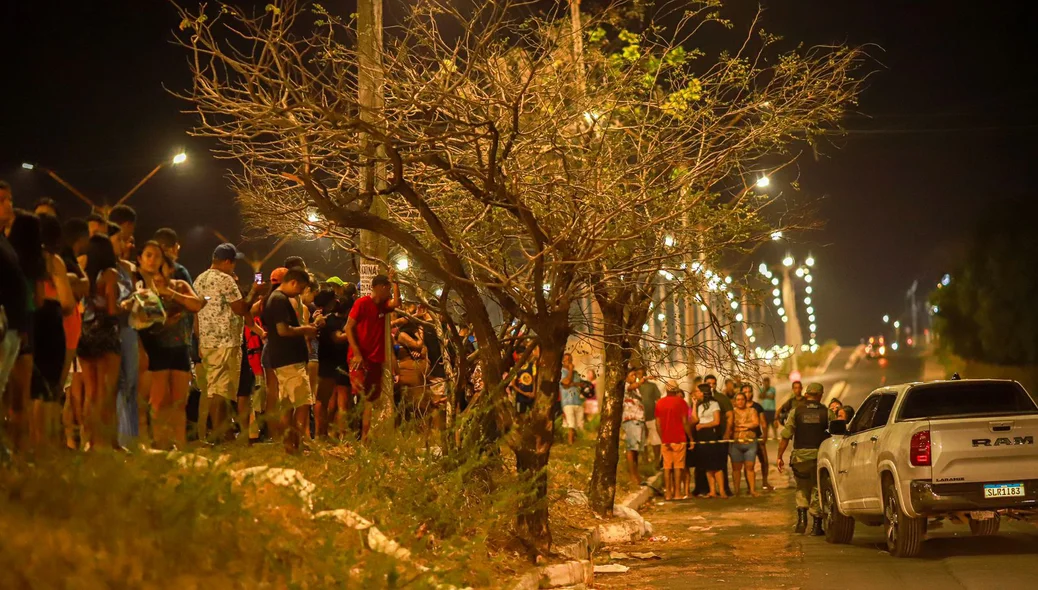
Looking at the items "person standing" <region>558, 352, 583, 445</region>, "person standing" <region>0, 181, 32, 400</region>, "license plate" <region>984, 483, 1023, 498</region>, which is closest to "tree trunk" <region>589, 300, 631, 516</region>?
"license plate" <region>984, 483, 1023, 498</region>

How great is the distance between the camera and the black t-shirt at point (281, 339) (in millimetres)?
11969

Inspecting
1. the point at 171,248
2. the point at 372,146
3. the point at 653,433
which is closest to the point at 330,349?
the point at 171,248

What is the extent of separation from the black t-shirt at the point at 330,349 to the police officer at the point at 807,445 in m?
6.63

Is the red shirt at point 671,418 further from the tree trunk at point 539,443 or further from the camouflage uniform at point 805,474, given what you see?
the tree trunk at point 539,443

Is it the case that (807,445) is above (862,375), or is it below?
below

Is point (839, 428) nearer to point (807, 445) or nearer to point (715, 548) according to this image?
point (715, 548)

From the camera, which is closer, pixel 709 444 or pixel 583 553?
pixel 583 553

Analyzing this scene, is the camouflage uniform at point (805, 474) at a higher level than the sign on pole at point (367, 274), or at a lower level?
lower

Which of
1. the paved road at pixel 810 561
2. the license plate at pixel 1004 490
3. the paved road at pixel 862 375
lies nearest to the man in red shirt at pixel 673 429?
the paved road at pixel 810 561

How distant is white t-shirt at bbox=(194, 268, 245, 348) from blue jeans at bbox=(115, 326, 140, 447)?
1844 millimetres

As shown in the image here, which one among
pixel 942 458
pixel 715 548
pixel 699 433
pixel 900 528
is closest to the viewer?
pixel 942 458

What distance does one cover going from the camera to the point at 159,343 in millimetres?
10188

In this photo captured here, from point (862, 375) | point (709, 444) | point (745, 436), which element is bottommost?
point (709, 444)

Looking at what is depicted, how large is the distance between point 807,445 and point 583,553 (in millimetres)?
5426
